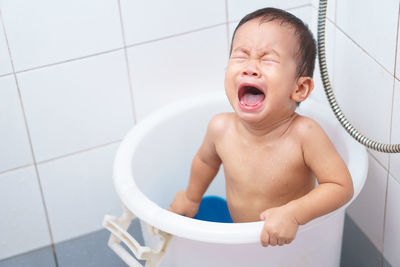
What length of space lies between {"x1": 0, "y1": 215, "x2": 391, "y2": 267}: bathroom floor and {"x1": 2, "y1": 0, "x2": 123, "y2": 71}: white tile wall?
52 centimetres

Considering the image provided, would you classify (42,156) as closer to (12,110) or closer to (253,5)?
(12,110)

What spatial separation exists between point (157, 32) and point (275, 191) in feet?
1.56

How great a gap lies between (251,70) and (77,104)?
53 centimetres

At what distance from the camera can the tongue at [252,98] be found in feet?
3.86

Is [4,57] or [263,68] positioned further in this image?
[4,57]

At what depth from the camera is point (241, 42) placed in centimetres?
118

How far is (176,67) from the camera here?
60.1 inches

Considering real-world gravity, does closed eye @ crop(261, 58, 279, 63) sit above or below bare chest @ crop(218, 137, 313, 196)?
above

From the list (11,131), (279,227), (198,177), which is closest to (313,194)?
(279,227)

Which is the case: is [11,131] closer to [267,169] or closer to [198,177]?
[198,177]

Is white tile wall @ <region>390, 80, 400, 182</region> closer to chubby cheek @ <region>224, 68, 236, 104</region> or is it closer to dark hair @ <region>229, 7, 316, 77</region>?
dark hair @ <region>229, 7, 316, 77</region>

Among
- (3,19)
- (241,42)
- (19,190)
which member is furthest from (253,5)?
(19,190)

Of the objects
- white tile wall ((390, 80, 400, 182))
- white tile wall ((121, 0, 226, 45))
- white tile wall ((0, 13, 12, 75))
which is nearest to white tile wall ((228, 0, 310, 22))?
white tile wall ((121, 0, 226, 45))

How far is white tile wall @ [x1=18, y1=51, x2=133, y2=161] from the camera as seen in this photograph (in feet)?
4.79
